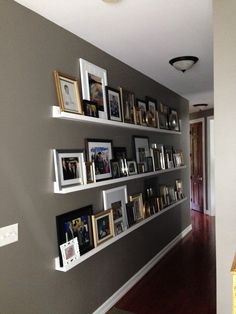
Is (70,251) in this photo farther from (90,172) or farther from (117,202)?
(117,202)

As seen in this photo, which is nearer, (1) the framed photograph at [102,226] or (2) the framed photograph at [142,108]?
A: (1) the framed photograph at [102,226]

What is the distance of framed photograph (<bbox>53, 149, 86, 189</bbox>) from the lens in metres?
1.94

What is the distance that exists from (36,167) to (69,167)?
292 mm

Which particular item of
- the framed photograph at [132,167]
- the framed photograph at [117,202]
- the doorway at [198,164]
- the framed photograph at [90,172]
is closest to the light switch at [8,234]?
the framed photograph at [90,172]

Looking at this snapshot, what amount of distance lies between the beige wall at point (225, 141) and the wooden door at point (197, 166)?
16.3ft

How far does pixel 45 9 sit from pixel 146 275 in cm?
290

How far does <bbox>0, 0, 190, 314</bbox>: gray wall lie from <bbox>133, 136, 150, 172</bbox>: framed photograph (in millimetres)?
734

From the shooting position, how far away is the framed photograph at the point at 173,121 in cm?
411

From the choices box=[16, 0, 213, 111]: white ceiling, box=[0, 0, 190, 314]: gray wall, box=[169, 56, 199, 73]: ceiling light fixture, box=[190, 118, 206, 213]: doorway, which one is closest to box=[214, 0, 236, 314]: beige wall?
box=[16, 0, 213, 111]: white ceiling

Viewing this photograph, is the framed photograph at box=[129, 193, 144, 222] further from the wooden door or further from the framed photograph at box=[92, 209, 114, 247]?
the wooden door

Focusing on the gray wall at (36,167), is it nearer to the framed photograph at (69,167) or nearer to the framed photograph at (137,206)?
the framed photograph at (69,167)

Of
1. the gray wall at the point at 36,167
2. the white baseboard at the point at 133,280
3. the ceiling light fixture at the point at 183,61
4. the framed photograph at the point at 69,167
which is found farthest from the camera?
the ceiling light fixture at the point at 183,61

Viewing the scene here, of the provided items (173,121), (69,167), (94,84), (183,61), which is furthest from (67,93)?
(173,121)

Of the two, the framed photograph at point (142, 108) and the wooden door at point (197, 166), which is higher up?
the framed photograph at point (142, 108)
